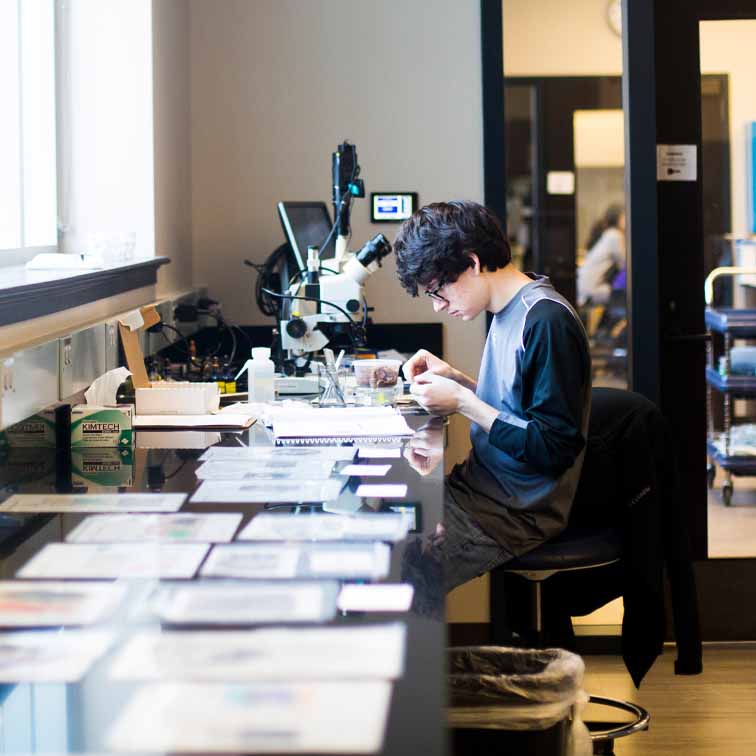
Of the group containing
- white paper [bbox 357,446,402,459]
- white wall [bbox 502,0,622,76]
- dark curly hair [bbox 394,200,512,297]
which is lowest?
white paper [bbox 357,446,402,459]

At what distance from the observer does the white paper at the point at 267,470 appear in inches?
77.5

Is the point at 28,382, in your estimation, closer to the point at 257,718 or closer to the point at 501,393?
the point at 501,393

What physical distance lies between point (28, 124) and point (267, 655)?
2.76 meters

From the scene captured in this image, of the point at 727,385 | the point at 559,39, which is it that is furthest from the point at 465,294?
the point at 559,39

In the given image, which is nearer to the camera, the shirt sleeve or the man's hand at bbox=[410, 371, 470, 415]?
the shirt sleeve

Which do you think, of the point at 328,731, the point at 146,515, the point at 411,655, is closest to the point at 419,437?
the point at 146,515

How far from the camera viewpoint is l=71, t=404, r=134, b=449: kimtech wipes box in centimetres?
A: 232

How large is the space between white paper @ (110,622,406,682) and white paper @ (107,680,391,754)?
2 cm

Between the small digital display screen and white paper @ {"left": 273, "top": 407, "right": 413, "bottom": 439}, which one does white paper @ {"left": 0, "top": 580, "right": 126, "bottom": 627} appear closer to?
white paper @ {"left": 273, "top": 407, "right": 413, "bottom": 439}

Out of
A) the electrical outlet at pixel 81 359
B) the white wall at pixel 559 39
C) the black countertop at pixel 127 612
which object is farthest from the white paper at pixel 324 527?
the white wall at pixel 559 39

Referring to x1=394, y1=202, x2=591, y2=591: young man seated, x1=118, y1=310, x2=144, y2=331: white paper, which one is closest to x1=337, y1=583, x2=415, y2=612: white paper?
x1=394, y1=202, x2=591, y2=591: young man seated

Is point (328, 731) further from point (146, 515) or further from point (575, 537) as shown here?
point (575, 537)

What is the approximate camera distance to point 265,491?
1839 mm

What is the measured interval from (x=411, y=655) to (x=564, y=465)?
1.22 m
